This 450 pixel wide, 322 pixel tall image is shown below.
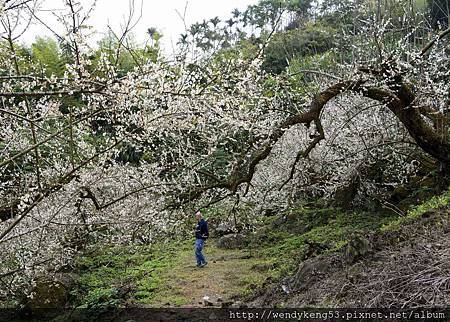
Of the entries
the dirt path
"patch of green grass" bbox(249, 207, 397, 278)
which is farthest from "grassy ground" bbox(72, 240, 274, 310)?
"patch of green grass" bbox(249, 207, 397, 278)

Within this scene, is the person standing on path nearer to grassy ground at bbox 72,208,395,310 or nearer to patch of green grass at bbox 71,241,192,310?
grassy ground at bbox 72,208,395,310

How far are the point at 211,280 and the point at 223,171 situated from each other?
6.73ft

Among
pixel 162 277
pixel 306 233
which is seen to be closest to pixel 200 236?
pixel 162 277

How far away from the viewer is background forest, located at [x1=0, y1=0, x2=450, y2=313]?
3939mm

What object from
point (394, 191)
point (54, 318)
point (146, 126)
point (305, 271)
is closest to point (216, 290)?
point (305, 271)

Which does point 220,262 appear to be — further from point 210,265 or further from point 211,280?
point 211,280

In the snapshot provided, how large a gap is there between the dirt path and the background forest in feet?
0.22

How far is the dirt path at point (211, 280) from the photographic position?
23.0 feet

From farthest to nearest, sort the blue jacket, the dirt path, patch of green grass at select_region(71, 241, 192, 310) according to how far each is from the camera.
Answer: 1. the blue jacket
2. patch of green grass at select_region(71, 241, 192, 310)
3. the dirt path

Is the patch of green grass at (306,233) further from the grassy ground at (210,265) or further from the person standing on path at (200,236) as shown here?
the person standing on path at (200,236)

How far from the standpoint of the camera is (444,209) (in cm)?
520

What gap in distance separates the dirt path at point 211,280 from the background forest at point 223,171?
0.07 m

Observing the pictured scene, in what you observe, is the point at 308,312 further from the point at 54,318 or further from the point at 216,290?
the point at 54,318

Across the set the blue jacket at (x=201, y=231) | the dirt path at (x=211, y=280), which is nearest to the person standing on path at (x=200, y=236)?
the blue jacket at (x=201, y=231)
